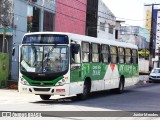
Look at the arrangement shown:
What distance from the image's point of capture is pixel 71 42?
17594 mm

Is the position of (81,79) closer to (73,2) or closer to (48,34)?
(48,34)

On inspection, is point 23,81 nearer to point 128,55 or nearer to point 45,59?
point 45,59

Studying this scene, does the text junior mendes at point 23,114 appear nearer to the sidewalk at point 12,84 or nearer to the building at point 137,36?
the sidewalk at point 12,84

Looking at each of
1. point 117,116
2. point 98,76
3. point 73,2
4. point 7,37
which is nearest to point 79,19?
point 73,2

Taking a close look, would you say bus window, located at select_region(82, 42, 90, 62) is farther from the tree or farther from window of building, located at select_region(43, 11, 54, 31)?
window of building, located at select_region(43, 11, 54, 31)

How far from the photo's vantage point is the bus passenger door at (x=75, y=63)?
1755 centimetres

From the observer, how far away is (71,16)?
4153 cm

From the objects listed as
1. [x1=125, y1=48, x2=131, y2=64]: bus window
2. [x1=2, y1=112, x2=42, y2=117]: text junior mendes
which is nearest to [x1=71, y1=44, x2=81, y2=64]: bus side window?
[x1=2, y1=112, x2=42, y2=117]: text junior mendes

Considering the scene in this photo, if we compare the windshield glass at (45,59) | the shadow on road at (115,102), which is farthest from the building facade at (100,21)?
the windshield glass at (45,59)

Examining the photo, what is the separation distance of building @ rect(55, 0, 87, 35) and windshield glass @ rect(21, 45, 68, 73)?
2133 centimetres

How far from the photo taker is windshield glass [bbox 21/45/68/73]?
56.1ft

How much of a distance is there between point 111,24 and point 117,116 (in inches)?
1689

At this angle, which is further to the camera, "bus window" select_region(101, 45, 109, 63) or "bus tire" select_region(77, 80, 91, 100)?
"bus window" select_region(101, 45, 109, 63)

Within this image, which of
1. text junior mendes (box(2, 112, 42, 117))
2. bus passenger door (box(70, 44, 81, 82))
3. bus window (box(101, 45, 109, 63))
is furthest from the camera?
bus window (box(101, 45, 109, 63))
